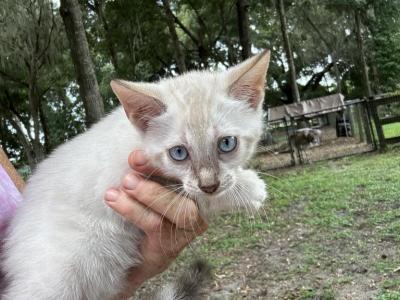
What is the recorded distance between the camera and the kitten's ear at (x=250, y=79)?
2.07 m

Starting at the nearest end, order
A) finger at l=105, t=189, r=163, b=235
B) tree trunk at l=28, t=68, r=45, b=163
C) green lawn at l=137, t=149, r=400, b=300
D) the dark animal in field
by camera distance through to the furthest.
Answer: finger at l=105, t=189, r=163, b=235
green lawn at l=137, t=149, r=400, b=300
the dark animal in field
tree trunk at l=28, t=68, r=45, b=163

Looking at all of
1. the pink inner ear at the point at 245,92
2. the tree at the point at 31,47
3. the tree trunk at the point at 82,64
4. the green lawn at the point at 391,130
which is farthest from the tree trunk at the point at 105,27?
the pink inner ear at the point at 245,92

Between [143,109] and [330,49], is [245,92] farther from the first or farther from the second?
[330,49]

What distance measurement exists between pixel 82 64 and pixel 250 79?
609 centimetres

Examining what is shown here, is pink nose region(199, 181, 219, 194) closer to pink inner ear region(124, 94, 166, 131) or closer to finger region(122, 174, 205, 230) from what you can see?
finger region(122, 174, 205, 230)

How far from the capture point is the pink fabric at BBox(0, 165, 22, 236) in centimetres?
237

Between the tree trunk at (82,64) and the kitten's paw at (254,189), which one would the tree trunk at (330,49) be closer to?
the tree trunk at (82,64)

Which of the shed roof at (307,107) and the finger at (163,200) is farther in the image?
the shed roof at (307,107)

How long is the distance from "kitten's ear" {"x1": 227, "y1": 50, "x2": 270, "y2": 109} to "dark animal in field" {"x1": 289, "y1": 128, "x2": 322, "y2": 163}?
11.9 meters

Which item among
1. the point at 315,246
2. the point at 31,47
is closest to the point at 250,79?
the point at 315,246

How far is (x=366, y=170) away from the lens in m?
10.4

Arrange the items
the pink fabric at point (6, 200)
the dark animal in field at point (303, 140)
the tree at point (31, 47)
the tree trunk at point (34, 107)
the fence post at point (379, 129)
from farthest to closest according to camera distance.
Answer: the tree trunk at point (34, 107) < the tree at point (31, 47) < the dark animal in field at point (303, 140) < the fence post at point (379, 129) < the pink fabric at point (6, 200)

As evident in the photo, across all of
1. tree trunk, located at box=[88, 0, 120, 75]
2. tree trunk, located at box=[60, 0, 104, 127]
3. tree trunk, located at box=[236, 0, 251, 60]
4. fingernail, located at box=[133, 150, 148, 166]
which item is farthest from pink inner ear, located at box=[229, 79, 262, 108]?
tree trunk, located at box=[88, 0, 120, 75]

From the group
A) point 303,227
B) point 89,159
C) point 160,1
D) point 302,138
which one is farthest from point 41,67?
point 89,159
